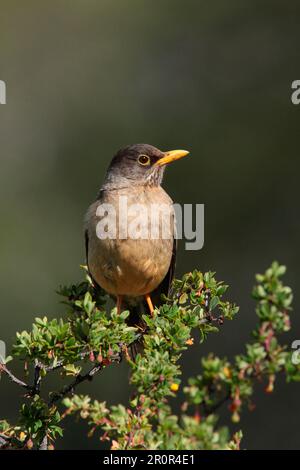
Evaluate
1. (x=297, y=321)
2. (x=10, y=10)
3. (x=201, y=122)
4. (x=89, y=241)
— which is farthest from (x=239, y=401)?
(x=10, y=10)

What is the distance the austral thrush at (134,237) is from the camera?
6.50m

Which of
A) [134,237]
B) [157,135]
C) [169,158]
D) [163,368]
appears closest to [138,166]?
[169,158]

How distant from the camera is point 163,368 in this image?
3.83 metres

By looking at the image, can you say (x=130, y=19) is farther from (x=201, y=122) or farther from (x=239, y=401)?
(x=239, y=401)

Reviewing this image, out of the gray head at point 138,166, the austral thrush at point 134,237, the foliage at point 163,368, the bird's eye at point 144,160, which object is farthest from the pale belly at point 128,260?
the foliage at point 163,368

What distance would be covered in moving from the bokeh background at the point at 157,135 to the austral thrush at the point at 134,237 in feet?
14.1

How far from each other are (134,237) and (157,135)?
22.3 ft

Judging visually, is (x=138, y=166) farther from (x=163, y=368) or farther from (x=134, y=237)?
(x=163, y=368)

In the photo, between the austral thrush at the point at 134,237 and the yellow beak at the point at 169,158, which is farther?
the yellow beak at the point at 169,158

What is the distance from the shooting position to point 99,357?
449 centimetres

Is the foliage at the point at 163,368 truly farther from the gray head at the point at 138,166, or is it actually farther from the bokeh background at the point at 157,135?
Result: the bokeh background at the point at 157,135

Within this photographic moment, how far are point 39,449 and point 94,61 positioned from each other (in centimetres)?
1219

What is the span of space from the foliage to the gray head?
1.63 meters

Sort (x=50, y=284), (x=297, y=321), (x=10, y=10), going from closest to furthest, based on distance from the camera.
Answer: (x=297, y=321), (x=50, y=284), (x=10, y=10)
